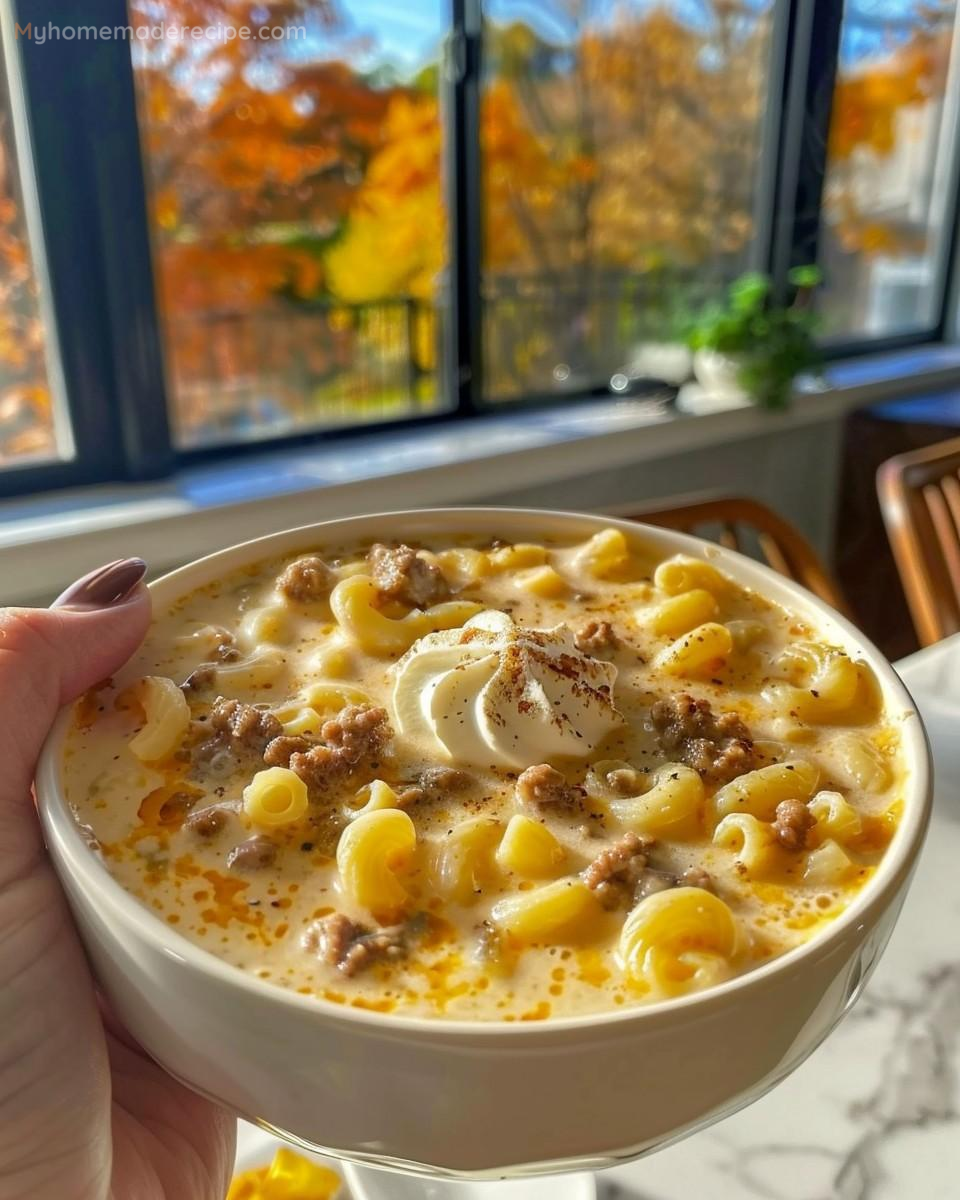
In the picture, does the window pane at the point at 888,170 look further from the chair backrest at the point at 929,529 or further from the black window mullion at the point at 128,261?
the black window mullion at the point at 128,261

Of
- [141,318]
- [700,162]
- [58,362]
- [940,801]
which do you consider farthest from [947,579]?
[700,162]

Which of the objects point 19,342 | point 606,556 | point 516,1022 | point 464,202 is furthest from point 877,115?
point 516,1022

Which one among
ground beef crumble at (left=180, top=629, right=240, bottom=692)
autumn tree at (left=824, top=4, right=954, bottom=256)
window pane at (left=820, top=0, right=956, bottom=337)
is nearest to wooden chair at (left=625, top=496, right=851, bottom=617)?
ground beef crumble at (left=180, top=629, right=240, bottom=692)

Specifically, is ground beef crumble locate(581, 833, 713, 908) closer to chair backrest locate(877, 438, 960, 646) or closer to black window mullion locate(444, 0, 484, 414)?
chair backrest locate(877, 438, 960, 646)

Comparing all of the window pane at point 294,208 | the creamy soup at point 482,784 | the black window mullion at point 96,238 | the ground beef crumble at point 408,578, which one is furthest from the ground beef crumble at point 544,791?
the window pane at point 294,208

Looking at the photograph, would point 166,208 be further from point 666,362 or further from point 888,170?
point 888,170

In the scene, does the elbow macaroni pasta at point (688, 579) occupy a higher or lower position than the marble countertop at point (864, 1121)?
higher

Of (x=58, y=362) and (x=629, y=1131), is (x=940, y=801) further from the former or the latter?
(x=58, y=362)
